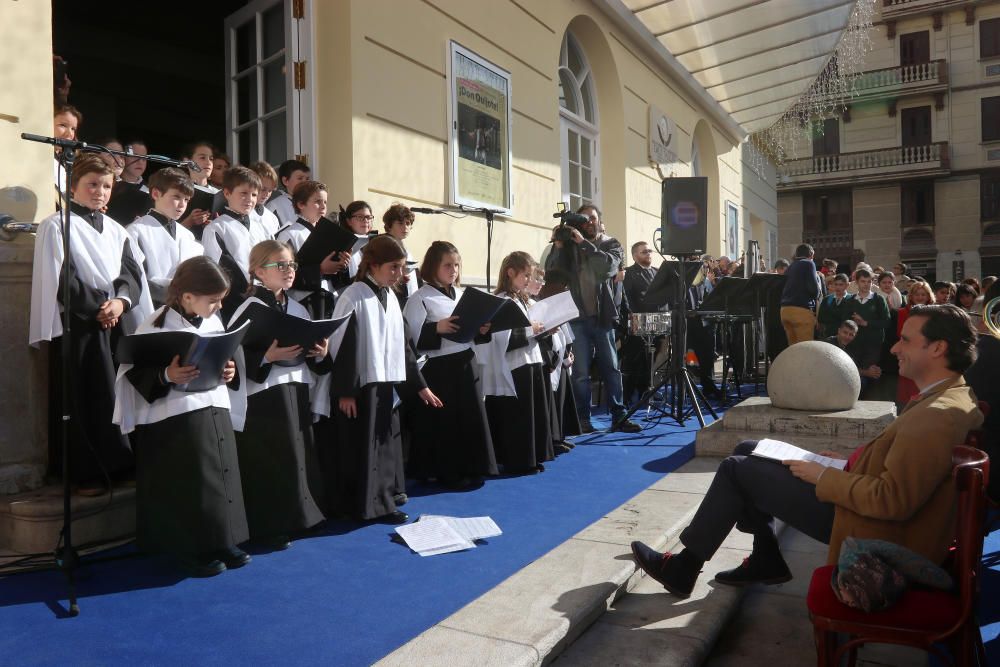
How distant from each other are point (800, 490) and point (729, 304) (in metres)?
5.69

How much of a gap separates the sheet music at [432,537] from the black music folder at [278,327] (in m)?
1.03

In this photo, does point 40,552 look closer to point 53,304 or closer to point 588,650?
point 53,304

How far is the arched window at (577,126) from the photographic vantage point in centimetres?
1044

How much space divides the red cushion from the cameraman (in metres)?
4.70

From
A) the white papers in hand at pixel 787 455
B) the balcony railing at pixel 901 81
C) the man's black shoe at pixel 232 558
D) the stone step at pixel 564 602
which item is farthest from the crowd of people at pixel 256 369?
the balcony railing at pixel 901 81

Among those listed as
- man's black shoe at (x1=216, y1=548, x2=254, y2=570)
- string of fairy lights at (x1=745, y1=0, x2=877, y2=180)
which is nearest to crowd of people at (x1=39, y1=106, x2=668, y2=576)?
man's black shoe at (x1=216, y1=548, x2=254, y2=570)

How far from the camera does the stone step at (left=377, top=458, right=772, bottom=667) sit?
103 inches

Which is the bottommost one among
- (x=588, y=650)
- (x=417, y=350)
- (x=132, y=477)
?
(x=588, y=650)

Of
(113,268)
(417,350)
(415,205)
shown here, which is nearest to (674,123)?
(415,205)

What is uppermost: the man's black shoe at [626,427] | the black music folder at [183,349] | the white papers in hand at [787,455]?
the black music folder at [183,349]

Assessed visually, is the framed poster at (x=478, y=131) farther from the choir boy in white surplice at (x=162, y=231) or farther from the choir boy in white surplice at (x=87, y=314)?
the choir boy in white surplice at (x=87, y=314)

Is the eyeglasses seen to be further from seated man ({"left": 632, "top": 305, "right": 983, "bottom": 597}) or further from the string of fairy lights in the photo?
the string of fairy lights

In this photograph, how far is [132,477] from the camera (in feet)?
13.6

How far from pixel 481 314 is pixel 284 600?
2222 millimetres
